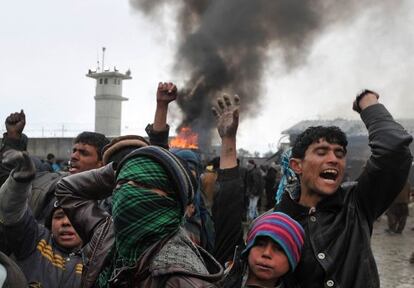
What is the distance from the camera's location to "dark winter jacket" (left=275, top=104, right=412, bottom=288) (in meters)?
2.26

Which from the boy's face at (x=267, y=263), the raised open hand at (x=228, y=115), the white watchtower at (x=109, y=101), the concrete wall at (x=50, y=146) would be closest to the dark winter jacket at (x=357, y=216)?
the boy's face at (x=267, y=263)

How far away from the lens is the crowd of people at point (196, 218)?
1807 mm

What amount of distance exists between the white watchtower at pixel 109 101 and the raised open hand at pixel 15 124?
46299 millimetres

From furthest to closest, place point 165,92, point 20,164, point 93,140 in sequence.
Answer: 1. point 93,140
2. point 165,92
3. point 20,164

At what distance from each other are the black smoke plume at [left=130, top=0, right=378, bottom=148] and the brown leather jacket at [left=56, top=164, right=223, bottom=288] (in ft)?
80.5

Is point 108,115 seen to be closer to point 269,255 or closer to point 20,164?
point 20,164

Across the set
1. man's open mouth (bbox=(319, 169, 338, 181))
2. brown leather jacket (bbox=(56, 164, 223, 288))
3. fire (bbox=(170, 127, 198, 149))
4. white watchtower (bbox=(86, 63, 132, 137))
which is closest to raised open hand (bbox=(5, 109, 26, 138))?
brown leather jacket (bbox=(56, 164, 223, 288))

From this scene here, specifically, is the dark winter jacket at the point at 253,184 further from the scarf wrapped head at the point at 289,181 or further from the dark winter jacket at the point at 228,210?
the dark winter jacket at the point at 228,210

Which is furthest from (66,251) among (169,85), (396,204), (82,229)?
(396,204)

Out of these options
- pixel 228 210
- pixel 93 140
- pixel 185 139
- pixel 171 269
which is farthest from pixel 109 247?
pixel 185 139

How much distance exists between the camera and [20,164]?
2641mm

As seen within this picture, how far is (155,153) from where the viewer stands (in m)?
1.87

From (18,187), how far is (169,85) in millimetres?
1129

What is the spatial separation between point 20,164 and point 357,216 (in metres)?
1.66
